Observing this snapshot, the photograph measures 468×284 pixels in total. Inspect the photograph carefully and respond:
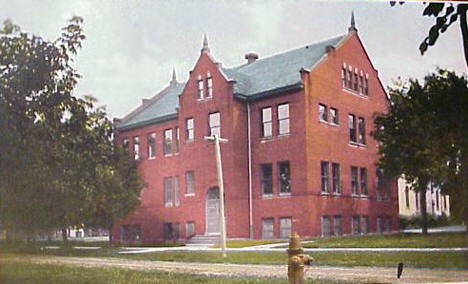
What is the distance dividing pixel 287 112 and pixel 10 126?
1556mm

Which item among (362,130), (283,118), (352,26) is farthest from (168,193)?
(352,26)

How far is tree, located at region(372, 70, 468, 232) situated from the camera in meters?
4.30

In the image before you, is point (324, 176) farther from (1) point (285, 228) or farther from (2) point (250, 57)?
(2) point (250, 57)

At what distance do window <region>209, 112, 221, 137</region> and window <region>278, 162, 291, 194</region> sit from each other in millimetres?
411

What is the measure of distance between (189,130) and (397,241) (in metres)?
1.44

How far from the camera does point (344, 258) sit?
13.0ft

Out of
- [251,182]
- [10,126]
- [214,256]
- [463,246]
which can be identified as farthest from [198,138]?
[463,246]

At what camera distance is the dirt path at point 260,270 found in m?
3.54

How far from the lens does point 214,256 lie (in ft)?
12.6

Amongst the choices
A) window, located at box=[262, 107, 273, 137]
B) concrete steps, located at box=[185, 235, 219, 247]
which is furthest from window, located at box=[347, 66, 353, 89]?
concrete steps, located at box=[185, 235, 219, 247]

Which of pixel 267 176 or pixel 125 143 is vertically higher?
pixel 125 143

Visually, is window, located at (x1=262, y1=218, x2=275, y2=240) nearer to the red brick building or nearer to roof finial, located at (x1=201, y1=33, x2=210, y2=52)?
the red brick building

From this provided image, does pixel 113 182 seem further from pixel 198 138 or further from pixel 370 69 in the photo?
pixel 370 69

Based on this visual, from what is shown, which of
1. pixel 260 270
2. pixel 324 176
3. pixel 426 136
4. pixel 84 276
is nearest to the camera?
pixel 84 276
